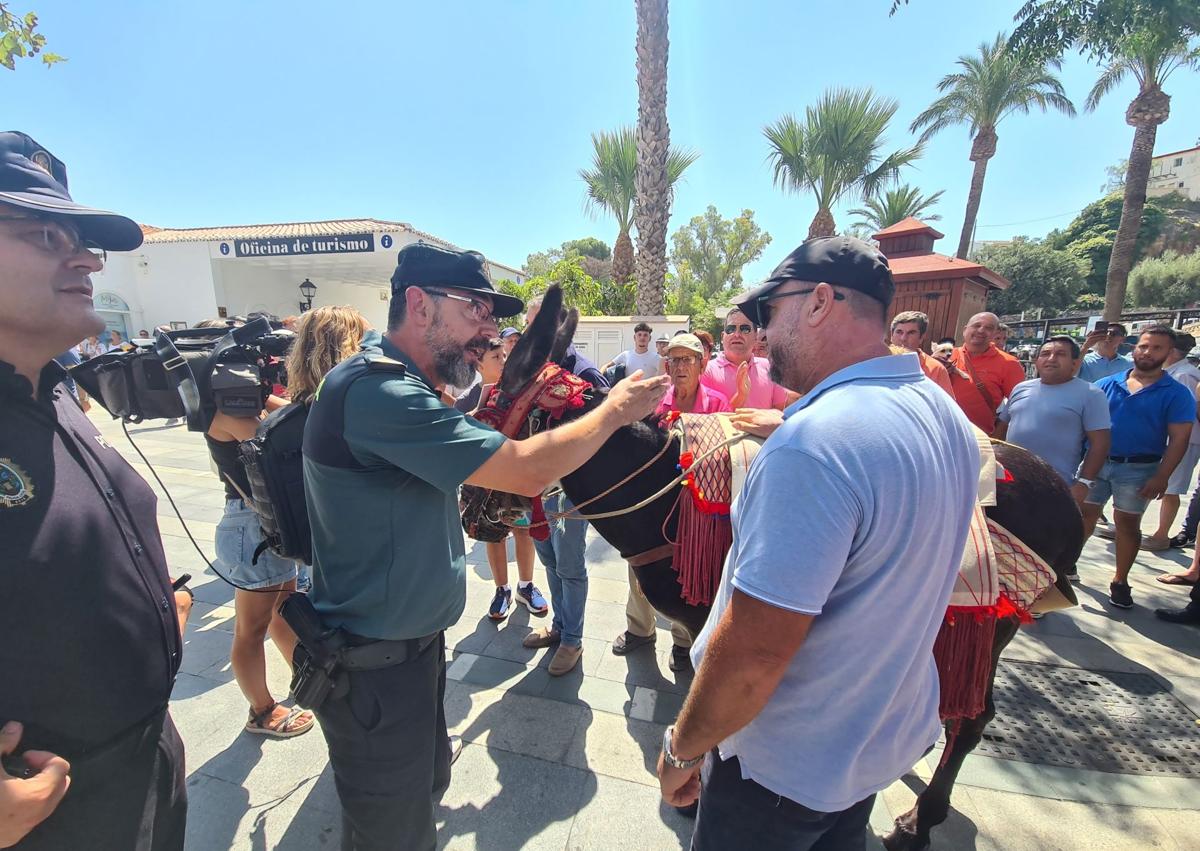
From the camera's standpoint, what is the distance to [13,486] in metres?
1.06

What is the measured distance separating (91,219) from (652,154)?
10.8m

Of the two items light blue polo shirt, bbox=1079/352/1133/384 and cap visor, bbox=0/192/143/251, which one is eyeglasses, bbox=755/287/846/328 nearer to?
cap visor, bbox=0/192/143/251

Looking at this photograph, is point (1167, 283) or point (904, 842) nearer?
point (904, 842)

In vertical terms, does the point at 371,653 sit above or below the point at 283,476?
below

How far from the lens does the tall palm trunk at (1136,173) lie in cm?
1292

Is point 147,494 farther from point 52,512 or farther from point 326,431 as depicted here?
point 326,431

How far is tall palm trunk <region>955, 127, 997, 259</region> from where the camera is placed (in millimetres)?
19719

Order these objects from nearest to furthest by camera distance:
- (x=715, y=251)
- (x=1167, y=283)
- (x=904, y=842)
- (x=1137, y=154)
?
1. (x=904, y=842)
2. (x=1137, y=154)
3. (x=1167, y=283)
4. (x=715, y=251)

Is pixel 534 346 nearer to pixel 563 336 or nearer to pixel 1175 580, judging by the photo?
pixel 563 336

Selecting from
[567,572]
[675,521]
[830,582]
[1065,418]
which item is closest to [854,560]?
[830,582]

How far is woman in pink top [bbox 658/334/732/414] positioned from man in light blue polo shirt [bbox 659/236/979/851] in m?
2.47

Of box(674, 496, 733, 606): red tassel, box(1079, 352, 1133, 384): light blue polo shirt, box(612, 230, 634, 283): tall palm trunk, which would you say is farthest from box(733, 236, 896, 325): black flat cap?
box(612, 230, 634, 283): tall palm trunk

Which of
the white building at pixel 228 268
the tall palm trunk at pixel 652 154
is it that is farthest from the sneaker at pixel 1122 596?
the white building at pixel 228 268

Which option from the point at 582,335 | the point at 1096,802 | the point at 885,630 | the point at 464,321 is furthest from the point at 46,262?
the point at 582,335
